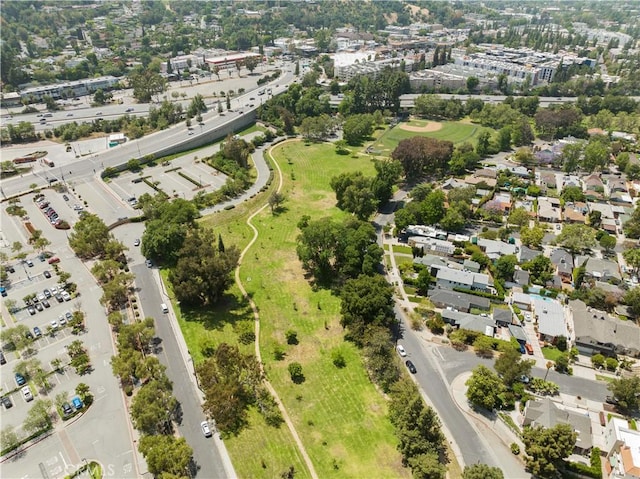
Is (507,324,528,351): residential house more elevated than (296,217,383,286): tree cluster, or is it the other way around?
(296,217,383,286): tree cluster

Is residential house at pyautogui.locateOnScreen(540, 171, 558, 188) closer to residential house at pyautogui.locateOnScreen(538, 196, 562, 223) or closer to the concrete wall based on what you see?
residential house at pyautogui.locateOnScreen(538, 196, 562, 223)

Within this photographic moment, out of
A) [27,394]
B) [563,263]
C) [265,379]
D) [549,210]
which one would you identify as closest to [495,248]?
[563,263]

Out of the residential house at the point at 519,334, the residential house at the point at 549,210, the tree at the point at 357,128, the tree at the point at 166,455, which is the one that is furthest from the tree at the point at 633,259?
the tree at the point at 357,128

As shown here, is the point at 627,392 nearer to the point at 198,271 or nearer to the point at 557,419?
the point at 557,419

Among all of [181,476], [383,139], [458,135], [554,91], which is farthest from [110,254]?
[554,91]

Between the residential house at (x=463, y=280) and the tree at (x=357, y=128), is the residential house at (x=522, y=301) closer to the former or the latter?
the residential house at (x=463, y=280)

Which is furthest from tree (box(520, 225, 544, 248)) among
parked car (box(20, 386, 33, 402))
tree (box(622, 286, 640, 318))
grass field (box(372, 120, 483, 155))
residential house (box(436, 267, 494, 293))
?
parked car (box(20, 386, 33, 402))

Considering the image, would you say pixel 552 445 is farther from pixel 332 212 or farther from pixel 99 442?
pixel 332 212
